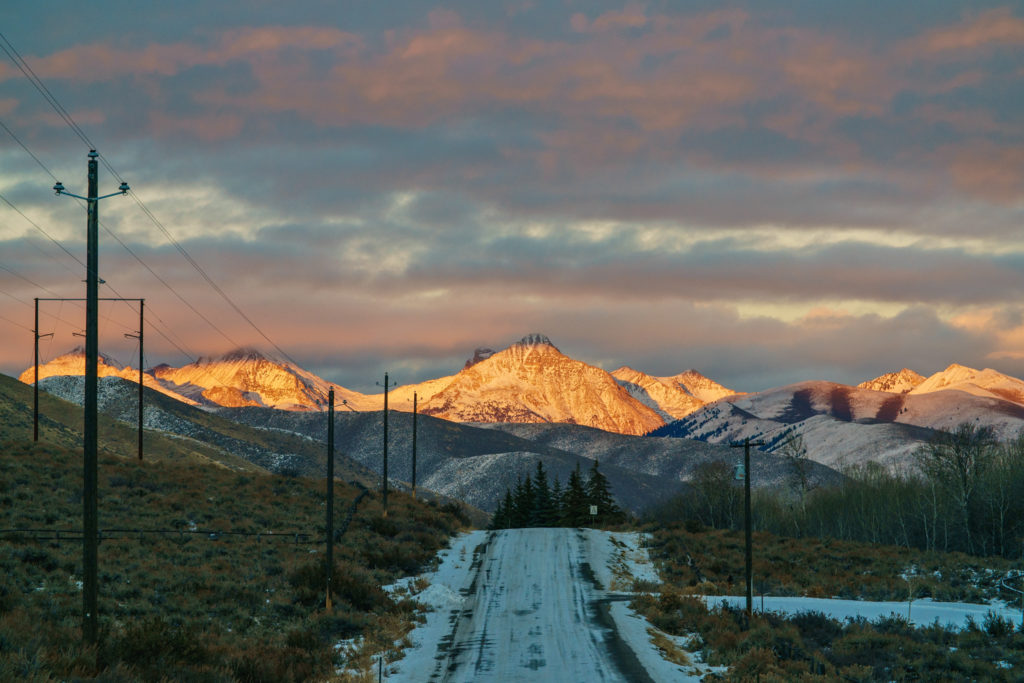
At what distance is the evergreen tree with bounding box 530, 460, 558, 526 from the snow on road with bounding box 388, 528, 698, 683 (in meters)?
46.6

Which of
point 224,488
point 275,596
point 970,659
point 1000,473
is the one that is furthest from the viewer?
point 1000,473

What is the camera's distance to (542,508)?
109 m

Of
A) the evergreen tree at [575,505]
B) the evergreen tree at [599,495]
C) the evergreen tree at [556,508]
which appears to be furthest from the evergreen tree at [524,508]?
the evergreen tree at [599,495]

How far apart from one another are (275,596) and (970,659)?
24.3 m

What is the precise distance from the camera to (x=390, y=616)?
113 ft

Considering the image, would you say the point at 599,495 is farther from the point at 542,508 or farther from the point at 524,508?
the point at 524,508

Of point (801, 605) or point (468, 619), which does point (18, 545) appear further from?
point (801, 605)

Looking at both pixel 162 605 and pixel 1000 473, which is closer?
pixel 162 605

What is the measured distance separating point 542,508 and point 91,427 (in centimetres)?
9262

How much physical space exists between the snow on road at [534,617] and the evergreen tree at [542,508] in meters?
46.6

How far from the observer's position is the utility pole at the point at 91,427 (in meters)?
19.3

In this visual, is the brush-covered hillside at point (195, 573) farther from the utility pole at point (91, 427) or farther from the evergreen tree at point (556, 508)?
the evergreen tree at point (556, 508)

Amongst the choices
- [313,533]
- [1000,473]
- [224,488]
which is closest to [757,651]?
[313,533]

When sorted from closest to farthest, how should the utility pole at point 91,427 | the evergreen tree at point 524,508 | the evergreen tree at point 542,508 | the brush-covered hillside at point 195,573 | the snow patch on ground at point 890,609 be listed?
the utility pole at point 91,427
the brush-covered hillside at point 195,573
the snow patch on ground at point 890,609
the evergreen tree at point 542,508
the evergreen tree at point 524,508
